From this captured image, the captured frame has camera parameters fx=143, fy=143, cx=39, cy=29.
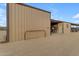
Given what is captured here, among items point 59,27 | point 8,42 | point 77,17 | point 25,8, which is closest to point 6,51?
point 8,42

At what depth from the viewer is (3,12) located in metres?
5.25

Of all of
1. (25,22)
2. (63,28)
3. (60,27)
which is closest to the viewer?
(25,22)

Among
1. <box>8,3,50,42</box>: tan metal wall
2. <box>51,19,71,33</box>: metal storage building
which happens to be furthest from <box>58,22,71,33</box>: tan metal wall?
<box>8,3,50,42</box>: tan metal wall

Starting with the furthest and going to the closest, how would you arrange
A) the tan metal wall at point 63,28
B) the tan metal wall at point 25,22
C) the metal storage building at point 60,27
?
1. the tan metal wall at point 63,28
2. the metal storage building at point 60,27
3. the tan metal wall at point 25,22

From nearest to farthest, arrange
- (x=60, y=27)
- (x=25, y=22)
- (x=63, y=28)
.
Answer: (x=25, y=22)
(x=63, y=28)
(x=60, y=27)

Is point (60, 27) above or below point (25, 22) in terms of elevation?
below

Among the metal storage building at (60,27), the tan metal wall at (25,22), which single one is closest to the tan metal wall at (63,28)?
the metal storage building at (60,27)

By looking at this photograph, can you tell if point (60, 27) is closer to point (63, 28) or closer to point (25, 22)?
point (63, 28)

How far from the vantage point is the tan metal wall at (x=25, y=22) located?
5.59 m

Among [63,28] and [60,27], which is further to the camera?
[60,27]

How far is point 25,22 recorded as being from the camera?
20.8 ft

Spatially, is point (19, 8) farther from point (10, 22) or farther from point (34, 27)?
point (34, 27)

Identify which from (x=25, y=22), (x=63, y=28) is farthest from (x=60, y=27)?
(x=25, y=22)

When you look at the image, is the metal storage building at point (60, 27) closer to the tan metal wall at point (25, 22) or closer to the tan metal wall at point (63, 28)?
the tan metal wall at point (63, 28)
